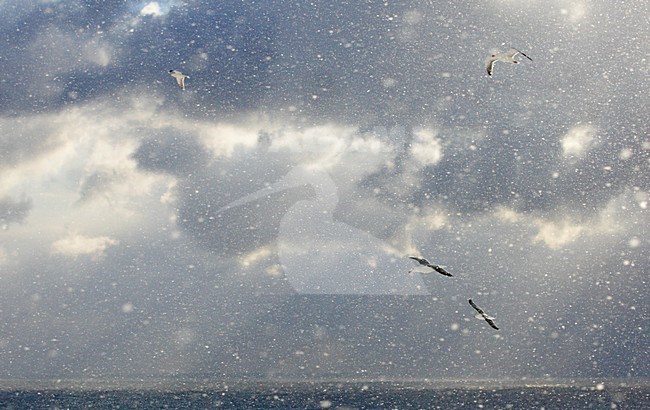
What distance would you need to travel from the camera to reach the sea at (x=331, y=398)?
62375mm

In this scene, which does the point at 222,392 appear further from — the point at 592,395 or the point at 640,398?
the point at 640,398

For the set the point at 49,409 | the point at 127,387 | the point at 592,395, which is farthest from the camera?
the point at 127,387

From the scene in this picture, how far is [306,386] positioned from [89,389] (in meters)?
38.7

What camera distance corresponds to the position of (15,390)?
81.3 metres

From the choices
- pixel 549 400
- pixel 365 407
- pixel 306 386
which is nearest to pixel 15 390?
pixel 306 386

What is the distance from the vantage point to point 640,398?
7906 centimetres

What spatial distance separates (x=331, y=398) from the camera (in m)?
71.7

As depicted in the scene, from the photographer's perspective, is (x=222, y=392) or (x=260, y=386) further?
(x=260, y=386)

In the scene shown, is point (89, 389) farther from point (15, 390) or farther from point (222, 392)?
point (222, 392)

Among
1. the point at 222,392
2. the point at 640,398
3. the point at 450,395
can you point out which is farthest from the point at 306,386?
the point at 640,398

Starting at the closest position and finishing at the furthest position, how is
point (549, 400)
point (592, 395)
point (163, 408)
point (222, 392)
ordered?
point (163, 408), point (549, 400), point (592, 395), point (222, 392)

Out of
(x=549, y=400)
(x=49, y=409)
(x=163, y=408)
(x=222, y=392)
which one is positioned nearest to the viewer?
(x=163, y=408)

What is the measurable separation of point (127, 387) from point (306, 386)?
111ft

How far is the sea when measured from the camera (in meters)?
62.4
